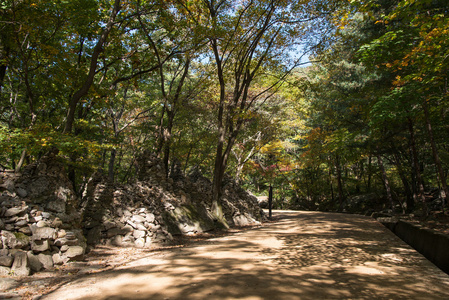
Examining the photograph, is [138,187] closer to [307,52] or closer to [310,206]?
[307,52]

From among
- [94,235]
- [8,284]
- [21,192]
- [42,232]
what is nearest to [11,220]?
[42,232]

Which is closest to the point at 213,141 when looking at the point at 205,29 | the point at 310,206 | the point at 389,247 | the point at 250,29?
the point at 250,29

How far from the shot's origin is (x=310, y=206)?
2561 centimetres

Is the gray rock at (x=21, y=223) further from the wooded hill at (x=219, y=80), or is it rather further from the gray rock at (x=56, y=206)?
the wooded hill at (x=219, y=80)

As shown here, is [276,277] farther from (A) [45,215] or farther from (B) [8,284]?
(A) [45,215]

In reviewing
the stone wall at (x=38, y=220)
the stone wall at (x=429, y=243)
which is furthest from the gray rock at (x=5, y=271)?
the stone wall at (x=429, y=243)

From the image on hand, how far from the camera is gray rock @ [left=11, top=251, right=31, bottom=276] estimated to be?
4199mm

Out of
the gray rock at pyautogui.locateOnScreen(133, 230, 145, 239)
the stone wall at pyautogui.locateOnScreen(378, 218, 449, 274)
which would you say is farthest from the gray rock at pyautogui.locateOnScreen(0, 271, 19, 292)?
the stone wall at pyautogui.locateOnScreen(378, 218, 449, 274)

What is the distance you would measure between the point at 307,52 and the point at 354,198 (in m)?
13.8

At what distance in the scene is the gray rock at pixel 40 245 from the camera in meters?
4.80

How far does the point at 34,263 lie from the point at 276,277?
13.5 feet

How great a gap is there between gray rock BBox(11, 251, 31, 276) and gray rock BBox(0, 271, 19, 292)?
13.0 inches

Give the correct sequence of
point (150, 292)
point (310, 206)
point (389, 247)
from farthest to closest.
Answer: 1. point (310, 206)
2. point (389, 247)
3. point (150, 292)

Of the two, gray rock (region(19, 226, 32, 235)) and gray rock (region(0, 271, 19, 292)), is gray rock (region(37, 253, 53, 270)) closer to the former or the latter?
gray rock (region(19, 226, 32, 235))
